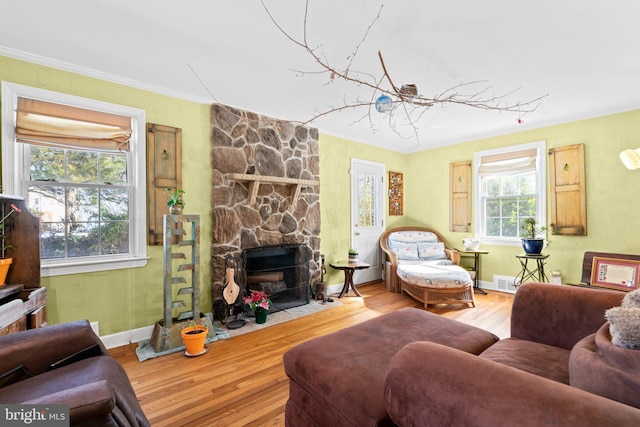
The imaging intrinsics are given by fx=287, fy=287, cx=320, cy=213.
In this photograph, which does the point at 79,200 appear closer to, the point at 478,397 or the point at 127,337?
the point at 127,337

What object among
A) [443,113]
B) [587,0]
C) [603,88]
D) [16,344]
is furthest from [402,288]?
[16,344]

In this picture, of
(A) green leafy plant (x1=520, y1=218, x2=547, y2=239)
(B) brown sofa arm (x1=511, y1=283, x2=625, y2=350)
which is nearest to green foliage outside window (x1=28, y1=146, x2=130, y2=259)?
(B) brown sofa arm (x1=511, y1=283, x2=625, y2=350)

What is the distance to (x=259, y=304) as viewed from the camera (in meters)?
3.12

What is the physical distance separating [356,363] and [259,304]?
201 centimetres

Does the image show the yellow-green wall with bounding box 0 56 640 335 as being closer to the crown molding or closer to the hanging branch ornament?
the crown molding


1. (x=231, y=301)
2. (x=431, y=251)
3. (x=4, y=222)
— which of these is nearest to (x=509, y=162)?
(x=431, y=251)

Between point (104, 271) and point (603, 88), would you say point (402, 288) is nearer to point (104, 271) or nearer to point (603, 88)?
point (603, 88)

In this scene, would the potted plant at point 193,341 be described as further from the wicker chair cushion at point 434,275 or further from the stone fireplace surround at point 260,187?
the wicker chair cushion at point 434,275

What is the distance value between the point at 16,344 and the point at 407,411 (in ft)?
5.76

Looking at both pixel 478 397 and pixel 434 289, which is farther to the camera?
pixel 434 289

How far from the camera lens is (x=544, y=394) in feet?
2.44

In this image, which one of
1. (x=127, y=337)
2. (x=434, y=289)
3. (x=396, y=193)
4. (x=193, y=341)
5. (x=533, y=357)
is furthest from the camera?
(x=396, y=193)

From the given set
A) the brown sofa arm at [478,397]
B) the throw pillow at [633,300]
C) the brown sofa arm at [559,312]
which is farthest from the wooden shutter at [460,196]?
the brown sofa arm at [478,397]

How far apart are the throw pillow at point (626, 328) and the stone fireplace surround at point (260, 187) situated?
10.1 ft
